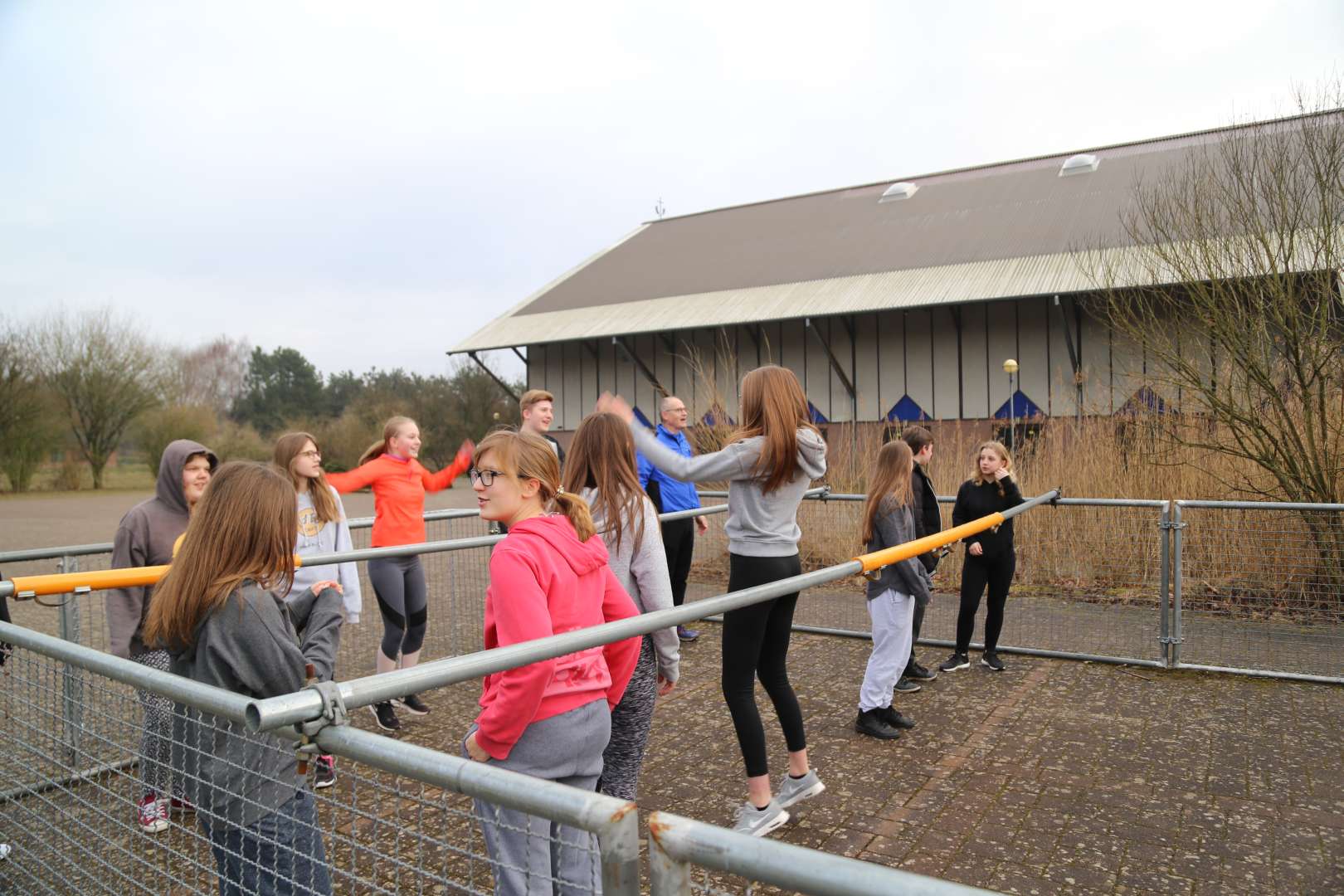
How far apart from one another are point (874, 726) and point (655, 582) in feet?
7.84

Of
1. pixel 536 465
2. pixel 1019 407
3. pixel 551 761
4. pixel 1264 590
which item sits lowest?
pixel 1264 590

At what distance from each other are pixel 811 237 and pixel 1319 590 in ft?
65.1

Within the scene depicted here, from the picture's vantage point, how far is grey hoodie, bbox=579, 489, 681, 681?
3682 mm

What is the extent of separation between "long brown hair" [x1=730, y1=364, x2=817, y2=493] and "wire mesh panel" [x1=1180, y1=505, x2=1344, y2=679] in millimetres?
4475

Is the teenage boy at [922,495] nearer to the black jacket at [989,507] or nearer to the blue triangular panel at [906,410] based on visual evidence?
the black jacket at [989,507]

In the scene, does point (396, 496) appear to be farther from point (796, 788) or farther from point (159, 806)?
point (159, 806)

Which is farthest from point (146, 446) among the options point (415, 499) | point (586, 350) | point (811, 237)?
point (415, 499)

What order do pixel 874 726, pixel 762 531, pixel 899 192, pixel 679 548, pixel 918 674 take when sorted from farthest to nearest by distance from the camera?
pixel 899 192, pixel 679 548, pixel 918 674, pixel 874 726, pixel 762 531

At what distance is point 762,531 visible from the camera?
4.16 meters

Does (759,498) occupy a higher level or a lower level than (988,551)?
higher

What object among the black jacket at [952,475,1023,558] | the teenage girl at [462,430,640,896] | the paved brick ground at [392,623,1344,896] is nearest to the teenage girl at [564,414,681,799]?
the teenage girl at [462,430,640,896]

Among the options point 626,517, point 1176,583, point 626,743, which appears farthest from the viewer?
point 1176,583

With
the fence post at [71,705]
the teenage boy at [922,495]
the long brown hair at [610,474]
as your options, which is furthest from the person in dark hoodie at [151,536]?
the teenage boy at [922,495]

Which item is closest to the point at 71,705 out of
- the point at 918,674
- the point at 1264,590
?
the point at 918,674
